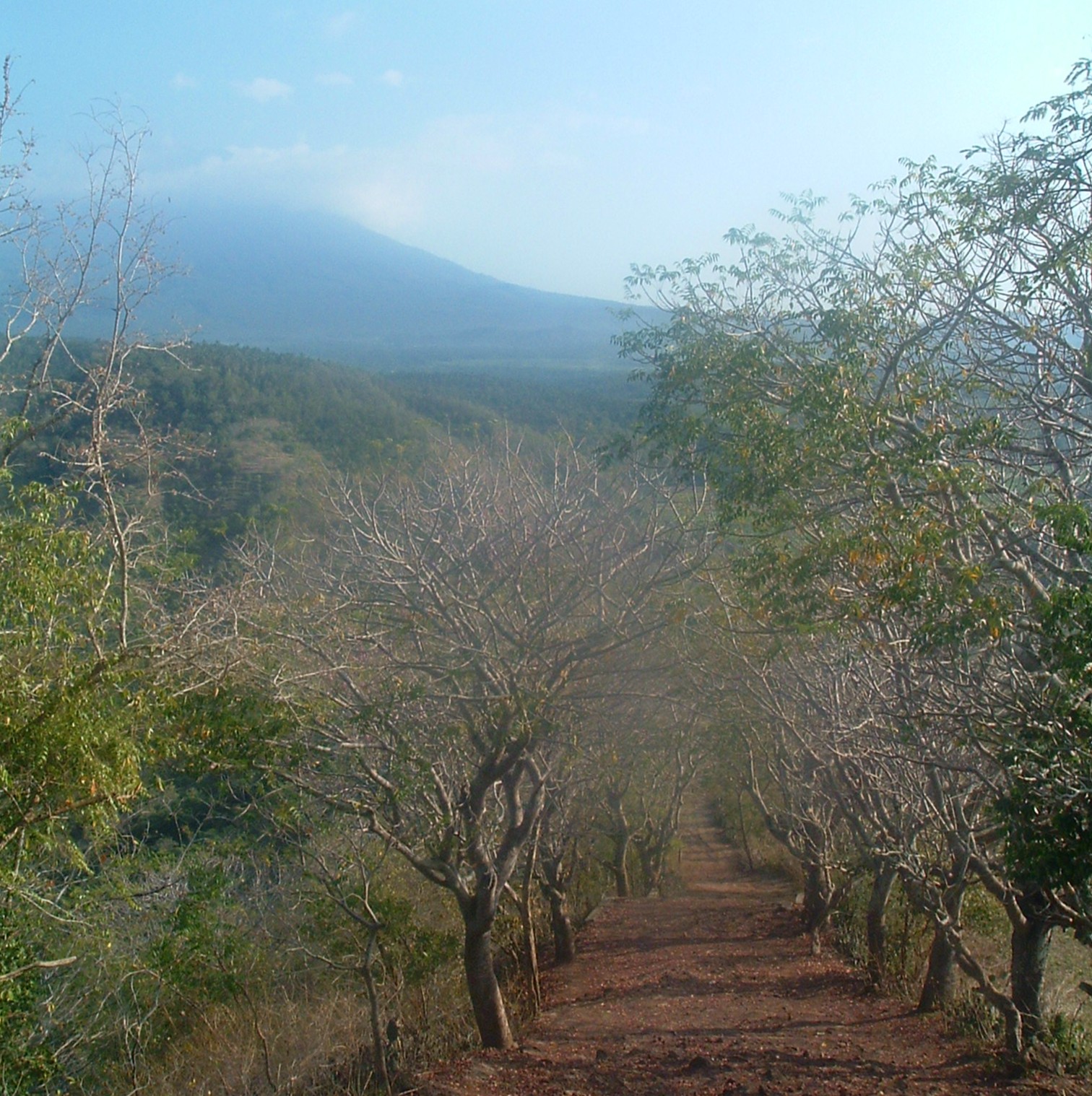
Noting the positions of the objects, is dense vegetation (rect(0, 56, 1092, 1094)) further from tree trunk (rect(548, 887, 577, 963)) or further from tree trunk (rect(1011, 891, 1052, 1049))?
tree trunk (rect(548, 887, 577, 963))

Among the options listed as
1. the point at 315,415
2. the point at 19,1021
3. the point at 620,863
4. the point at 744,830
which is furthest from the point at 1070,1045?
the point at 315,415

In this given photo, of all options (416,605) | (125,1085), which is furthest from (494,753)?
(125,1085)

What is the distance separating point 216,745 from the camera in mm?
6652

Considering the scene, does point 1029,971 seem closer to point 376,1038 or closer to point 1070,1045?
point 1070,1045

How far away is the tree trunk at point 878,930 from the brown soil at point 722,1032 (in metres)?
0.24

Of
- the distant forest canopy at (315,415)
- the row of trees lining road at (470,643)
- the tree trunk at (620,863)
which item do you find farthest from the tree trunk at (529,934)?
the tree trunk at (620,863)

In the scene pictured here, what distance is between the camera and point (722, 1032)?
29.5ft

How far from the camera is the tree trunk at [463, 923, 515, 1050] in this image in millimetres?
8266

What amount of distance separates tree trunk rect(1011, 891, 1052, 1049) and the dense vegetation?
24mm

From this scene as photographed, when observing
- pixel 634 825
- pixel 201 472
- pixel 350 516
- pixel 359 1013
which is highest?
pixel 201 472

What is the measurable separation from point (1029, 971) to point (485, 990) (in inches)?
173

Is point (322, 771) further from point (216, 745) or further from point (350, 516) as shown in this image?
point (350, 516)

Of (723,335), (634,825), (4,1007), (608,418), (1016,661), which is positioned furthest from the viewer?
(634,825)

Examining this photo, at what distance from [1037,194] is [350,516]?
211 inches
